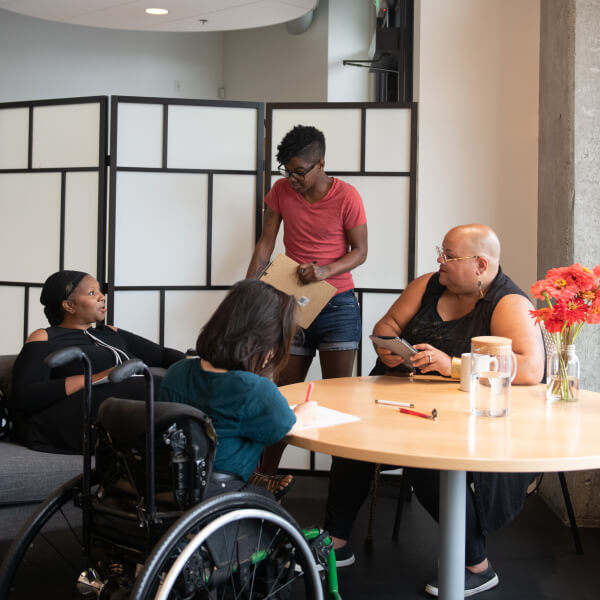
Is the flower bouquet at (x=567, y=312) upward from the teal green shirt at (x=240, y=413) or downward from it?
upward

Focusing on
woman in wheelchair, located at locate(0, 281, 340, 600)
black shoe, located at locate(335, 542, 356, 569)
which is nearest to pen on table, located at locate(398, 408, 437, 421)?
woman in wheelchair, located at locate(0, 281, 340, 600)

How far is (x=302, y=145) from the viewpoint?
3270 mm

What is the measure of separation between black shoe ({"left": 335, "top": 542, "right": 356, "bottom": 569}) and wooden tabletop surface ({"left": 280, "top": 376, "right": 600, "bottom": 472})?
0.71 metres

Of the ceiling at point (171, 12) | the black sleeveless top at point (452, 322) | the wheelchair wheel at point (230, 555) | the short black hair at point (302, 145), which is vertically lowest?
the wheelchair wheel at point (230, 555)

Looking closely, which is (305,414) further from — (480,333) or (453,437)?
(480,333)

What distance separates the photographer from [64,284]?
279 cm

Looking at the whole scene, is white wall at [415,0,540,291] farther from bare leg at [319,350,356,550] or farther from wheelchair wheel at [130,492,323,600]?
wheelchair wheel at [130,492,323,600]

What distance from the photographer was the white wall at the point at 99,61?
7543 millimetres

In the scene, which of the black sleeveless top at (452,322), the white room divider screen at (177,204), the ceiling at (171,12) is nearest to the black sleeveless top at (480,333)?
the black sleeveless top at (452,322)

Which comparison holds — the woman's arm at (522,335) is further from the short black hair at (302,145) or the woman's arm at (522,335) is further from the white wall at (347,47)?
the white wall at (347,47)

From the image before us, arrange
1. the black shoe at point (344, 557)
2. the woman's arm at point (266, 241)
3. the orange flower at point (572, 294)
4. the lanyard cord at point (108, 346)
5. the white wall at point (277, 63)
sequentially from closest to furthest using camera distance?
the orange flower at point (572, 294) → the black shoe at point (344, 557) → the lanyard cord at point (108, 346) → the woman's arm at point (266, 241) → the white wall at point (277, 63)

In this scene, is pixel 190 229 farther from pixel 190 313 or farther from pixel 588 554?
pixel 588 554

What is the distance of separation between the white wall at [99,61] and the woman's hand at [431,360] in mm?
6322

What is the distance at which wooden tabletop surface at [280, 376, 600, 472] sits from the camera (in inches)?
62.5
